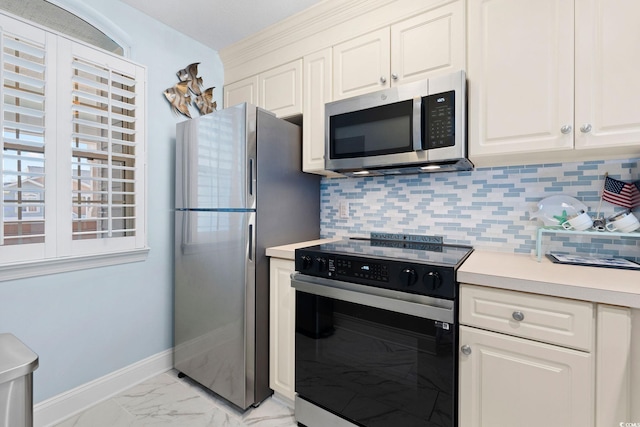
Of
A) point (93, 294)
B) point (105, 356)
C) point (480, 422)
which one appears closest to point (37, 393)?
point (105, 356)

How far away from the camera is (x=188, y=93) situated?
2.26m

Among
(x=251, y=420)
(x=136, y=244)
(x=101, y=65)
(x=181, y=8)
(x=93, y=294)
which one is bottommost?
(x=251, y=420)

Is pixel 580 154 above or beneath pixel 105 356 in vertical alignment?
above

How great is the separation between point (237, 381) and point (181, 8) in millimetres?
2389

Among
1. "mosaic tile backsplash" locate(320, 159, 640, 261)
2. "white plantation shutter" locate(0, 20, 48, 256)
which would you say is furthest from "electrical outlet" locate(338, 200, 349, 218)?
"white plantation shutter" locate(0, 20, 48, 256)

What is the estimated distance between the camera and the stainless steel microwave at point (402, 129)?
1.44 m

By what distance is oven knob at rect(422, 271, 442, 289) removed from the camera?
1193 mm

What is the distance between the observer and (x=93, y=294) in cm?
179

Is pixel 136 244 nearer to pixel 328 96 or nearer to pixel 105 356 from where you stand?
pixel 105 356

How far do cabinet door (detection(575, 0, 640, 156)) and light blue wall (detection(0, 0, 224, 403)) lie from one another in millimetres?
2377

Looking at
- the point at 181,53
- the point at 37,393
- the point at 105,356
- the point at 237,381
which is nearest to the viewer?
the point at 37,393

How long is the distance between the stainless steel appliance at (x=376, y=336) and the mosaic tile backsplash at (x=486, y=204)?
221mm

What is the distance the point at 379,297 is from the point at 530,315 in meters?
0.56

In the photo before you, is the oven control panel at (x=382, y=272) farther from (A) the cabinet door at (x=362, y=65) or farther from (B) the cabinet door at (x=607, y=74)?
(A) the cabinet door at (x=362, y=65)
